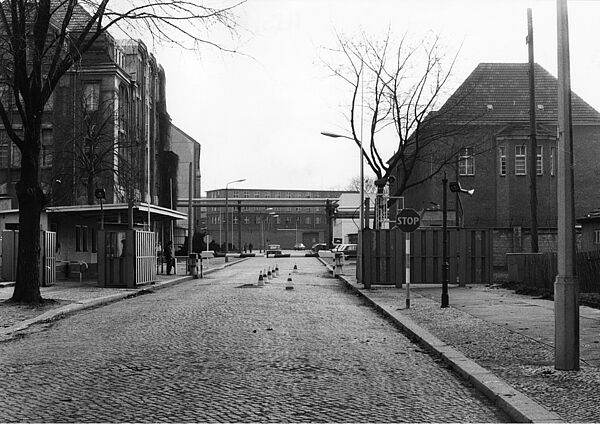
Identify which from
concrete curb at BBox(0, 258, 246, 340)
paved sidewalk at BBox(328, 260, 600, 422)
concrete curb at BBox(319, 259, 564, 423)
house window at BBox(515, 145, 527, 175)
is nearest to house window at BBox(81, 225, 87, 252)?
concrete curb at BBox(0, 258, 246, 340)

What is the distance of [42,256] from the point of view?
25.1 metres

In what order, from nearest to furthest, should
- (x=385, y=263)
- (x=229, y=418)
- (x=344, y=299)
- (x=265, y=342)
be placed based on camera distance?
(x=229, y=418) → (x=265, y=342) → (x=344, y=299) → (x=385, y=263)

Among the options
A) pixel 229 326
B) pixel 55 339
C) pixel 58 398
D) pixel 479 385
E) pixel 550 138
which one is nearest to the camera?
pixel 58 398

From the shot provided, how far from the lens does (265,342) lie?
11789 mm

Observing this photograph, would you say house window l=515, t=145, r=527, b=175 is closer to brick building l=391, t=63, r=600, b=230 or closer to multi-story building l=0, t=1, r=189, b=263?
brick building l=391, t=63, r=600, b=230

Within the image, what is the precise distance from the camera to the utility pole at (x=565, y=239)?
8734mm

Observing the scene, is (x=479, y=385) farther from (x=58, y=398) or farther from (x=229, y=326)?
(x=229, y=326)

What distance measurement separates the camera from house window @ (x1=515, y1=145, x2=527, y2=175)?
51.9 metres

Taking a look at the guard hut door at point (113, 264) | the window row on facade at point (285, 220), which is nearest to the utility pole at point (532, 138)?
the guard hut door at point (113, 264)

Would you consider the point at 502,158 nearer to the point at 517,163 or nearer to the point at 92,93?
the point at 517,163

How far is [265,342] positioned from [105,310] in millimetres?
7920

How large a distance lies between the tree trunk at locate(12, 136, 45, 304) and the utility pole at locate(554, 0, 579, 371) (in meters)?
13.8

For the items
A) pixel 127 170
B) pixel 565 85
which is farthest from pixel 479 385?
pixel 127 170

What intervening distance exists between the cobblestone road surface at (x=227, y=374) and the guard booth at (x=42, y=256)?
32.5 feet
